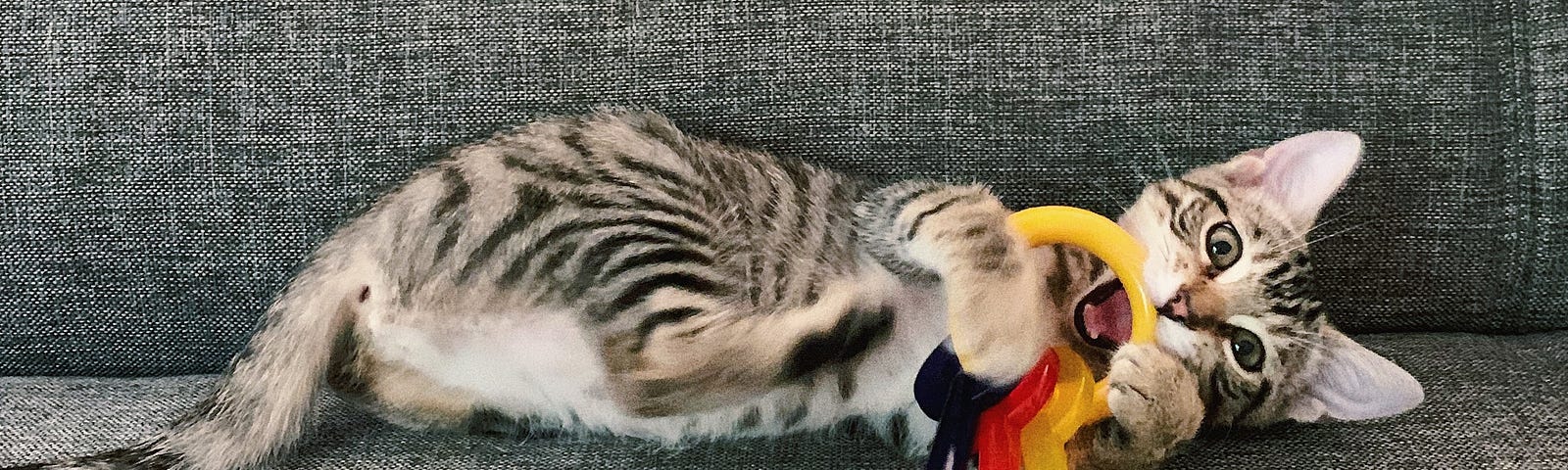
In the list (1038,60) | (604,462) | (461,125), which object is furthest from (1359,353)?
(461,125)

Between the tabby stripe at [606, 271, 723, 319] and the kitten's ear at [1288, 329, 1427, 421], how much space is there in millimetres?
575

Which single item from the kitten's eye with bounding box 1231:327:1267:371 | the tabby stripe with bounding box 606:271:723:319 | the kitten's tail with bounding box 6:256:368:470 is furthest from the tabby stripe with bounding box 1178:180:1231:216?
the kitten's tail with bounding box 6:256:368:470

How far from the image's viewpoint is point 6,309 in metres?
1.28

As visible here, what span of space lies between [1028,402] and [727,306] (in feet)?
0.91

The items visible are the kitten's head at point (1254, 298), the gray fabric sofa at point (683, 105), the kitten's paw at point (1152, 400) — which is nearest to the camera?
the kitten's paw at point (1152, 400)

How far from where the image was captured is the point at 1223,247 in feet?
3.41

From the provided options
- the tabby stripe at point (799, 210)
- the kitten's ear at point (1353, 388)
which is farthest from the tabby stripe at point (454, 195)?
the kitten's ear at point (1353, 388)

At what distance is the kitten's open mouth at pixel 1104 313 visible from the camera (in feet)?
3.45

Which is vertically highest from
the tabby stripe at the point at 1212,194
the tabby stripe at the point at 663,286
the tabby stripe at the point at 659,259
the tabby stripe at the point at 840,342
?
the tabby stripe at the point at 1212,194

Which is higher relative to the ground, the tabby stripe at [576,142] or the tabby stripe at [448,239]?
the tabby stripe at [576,142]

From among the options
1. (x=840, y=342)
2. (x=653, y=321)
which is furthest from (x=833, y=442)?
(x=653, y=321)

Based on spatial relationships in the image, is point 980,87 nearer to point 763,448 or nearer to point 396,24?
point 763,448

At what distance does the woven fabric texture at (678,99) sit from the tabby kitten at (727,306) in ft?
0.41

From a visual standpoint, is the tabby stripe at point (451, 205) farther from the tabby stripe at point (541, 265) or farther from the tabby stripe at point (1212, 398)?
the tabby stripe at point (1212, 398)
